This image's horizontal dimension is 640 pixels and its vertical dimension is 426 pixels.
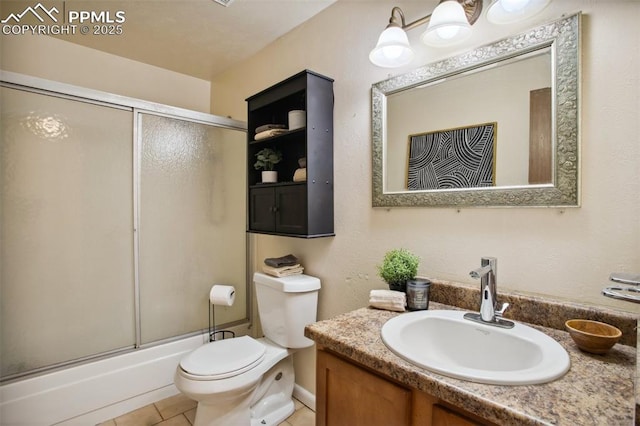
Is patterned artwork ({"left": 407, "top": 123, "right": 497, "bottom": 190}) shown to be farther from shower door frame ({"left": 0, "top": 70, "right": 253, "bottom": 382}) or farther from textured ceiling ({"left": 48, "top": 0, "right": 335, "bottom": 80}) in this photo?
shower door frame ({"left": 0, "top": 70, "right": 253, "bottom": 382})

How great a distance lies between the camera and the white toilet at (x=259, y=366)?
142cm

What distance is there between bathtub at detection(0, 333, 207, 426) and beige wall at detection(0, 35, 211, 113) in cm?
190

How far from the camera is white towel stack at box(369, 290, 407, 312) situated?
3.86 ft

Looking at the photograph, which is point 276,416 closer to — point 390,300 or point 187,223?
point 390,300

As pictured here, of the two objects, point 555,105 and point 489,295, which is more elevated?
point 555,105

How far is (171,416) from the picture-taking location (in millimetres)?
1800

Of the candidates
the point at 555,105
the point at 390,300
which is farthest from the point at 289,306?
the point at 555,105

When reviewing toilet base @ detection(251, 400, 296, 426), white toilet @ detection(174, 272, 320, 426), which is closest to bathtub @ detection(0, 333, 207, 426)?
white toilet @ detection(174, 272, 320, 426)

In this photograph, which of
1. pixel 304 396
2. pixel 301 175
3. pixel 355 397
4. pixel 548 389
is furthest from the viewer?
pixel 304 396

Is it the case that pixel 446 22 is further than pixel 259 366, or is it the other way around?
pixel 259 366

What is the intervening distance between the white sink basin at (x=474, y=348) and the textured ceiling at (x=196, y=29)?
1.71m

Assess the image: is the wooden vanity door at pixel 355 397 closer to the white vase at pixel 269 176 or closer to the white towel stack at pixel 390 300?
the white towel stack at pixel 390 300

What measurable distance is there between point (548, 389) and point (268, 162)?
1675 mm

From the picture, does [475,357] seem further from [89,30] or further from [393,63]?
[89,30]
